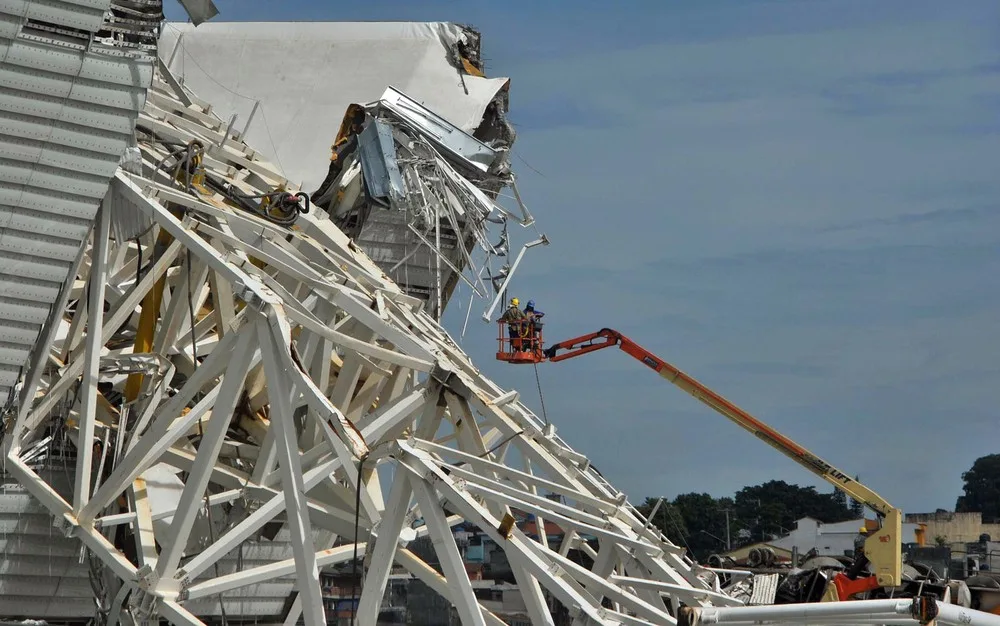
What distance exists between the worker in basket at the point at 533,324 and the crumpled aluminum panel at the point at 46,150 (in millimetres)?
20152

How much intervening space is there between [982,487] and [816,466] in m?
113

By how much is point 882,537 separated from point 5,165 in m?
23.9

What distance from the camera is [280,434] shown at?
27.2 m

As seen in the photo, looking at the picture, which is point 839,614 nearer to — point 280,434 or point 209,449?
point 280,434

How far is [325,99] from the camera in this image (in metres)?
52.9

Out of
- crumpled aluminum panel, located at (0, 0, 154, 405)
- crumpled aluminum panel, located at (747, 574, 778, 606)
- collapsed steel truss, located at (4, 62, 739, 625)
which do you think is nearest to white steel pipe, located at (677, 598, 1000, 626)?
collapsed steel truss, located at (4, 62, 739, 625)

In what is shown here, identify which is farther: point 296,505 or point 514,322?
point 514,322

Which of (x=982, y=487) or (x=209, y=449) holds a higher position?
(x=982, y=487)

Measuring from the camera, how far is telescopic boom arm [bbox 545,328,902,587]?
38594 millimetres

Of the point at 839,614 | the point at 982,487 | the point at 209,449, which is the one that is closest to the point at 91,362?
the point at 209,449

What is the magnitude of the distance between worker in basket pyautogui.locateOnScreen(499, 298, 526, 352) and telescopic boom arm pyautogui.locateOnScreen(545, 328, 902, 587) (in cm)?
302

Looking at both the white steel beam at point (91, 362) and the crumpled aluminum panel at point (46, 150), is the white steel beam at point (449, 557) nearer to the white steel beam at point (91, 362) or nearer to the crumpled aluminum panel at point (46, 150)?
the white steel beam at point (91, 362)

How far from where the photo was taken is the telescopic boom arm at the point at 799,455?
38594mm

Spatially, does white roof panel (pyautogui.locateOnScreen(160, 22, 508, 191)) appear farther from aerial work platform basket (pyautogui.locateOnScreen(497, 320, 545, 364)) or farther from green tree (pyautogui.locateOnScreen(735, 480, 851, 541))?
green tree (pyautogui.locateOnScreen(735, 480, 851, 541))
